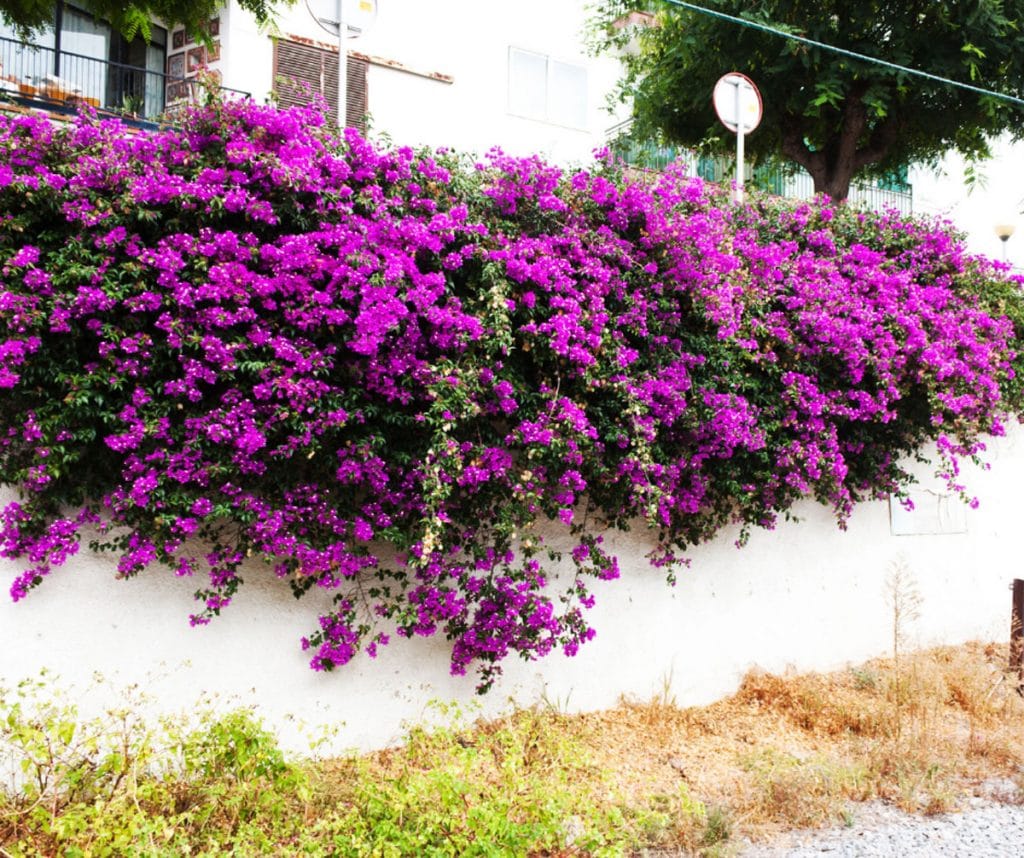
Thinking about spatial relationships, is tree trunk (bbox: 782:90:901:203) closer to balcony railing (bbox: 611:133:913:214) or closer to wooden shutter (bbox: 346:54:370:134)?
balcony railing (bbox: 611:133:913:214)

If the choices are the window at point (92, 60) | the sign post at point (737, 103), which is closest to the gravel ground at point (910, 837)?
the sign post at point (737, 103)

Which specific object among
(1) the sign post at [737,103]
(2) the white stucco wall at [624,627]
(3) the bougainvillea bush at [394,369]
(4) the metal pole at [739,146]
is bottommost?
(2) the white stucco wall at [624,627]

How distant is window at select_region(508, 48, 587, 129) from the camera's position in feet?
41.8

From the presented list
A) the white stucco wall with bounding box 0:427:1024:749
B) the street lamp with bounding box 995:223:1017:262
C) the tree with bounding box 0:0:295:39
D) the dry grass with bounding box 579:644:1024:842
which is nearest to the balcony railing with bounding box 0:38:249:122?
the tree with bounding box 0:0:295:39

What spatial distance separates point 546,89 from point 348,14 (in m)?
8.36

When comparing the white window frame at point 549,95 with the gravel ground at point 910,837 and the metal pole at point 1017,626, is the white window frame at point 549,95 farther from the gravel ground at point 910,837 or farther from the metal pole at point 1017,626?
the gravel ground at point 910,837

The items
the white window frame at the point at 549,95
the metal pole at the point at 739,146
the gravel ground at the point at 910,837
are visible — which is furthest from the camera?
the white window frame at the point at 549,95

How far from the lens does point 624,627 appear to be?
17.1 ft

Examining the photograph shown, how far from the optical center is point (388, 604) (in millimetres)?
4344

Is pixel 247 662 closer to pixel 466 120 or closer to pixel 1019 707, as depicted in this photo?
pixel 1019 707

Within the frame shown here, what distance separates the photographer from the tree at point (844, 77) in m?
9.76

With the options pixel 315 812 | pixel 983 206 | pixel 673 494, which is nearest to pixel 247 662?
pixel 315 812

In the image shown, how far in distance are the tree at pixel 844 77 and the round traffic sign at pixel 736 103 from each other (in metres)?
3.40

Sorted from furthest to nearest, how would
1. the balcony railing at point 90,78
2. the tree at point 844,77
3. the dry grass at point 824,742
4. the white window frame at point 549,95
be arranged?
the white window frame at point 549,95 < the balcony railing at point 90,78 < the tree at point 844,77 < the dry grass at point 824,742
